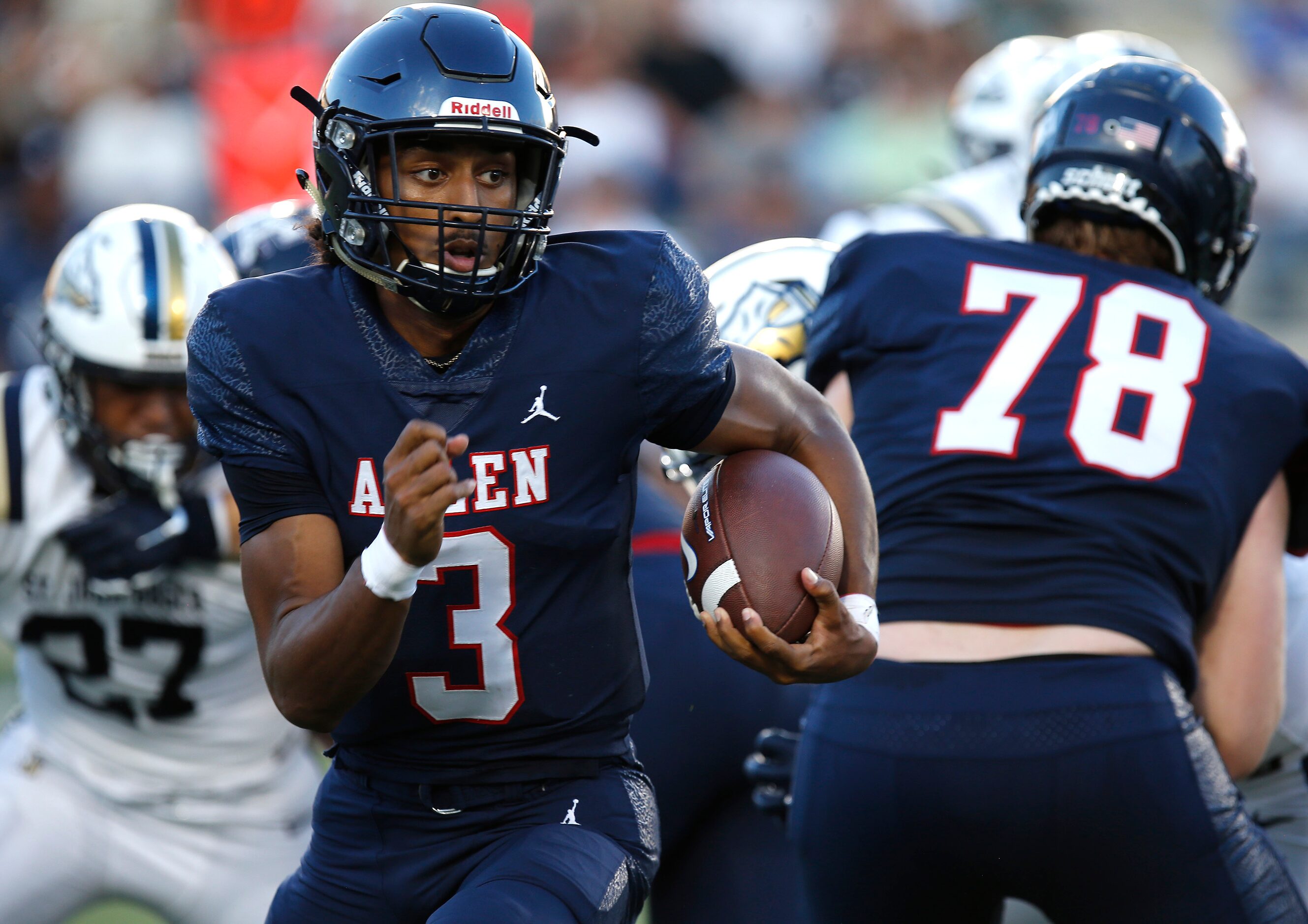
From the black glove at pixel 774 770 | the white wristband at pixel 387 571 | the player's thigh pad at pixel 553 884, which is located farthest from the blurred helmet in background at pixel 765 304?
the white wristband at pixel 387 571

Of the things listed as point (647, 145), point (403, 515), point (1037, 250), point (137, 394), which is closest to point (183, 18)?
point (647, 145)

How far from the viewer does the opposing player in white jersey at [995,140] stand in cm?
544

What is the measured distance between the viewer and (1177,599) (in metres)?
2.89

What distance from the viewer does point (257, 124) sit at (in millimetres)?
9391

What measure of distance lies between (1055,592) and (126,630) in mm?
2301

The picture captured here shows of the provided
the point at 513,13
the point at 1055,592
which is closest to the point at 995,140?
the point at 1055,592

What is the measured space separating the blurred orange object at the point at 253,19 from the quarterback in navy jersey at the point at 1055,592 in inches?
286

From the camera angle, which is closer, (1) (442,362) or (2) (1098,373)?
(1) (442,362)

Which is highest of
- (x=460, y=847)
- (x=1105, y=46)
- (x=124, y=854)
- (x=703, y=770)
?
(x=1105, y=46)

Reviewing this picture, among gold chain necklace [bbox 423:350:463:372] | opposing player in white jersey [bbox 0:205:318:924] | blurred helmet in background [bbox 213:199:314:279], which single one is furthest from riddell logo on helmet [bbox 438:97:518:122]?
blurred helmet in background [bbox 213:199:314:279]

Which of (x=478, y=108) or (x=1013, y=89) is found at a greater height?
(x=478, y=108)

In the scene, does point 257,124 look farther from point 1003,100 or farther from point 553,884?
point 553,884

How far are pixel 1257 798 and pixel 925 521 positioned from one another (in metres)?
1.34

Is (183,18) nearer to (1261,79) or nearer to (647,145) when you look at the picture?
(647,145)
